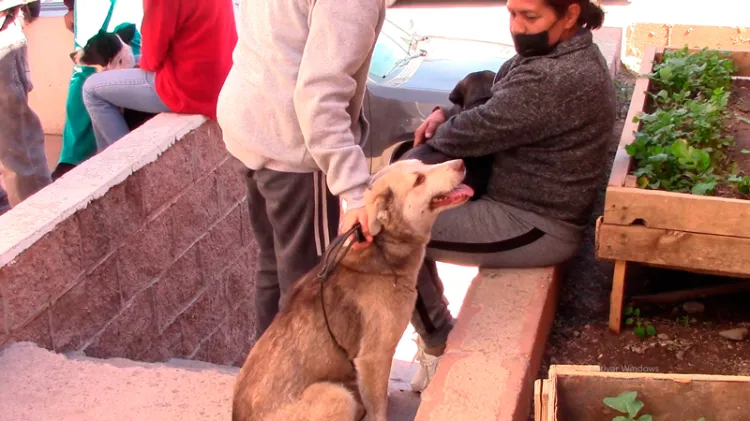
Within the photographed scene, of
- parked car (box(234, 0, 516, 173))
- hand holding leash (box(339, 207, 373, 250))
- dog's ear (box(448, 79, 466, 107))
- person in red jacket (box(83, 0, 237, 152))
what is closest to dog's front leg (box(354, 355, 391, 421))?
hand holding leash (box(339, 207, 373, 250))

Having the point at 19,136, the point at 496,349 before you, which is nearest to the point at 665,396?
the point at 496,349

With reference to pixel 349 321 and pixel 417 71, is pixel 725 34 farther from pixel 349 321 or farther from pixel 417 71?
pixel 349 321

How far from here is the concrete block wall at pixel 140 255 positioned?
4.07 m

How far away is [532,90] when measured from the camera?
333 cm

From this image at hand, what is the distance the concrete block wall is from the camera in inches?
160

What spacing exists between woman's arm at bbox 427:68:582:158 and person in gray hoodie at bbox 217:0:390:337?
0.45 metres

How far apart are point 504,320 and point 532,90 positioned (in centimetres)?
94

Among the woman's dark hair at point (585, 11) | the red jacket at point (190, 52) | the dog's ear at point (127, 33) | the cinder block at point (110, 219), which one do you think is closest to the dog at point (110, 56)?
the dog's ear at point (127, 33)

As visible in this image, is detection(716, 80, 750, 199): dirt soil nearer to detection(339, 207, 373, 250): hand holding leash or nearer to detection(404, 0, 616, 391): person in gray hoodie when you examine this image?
detection(404, 0, 616, 391): person in gray hoodie

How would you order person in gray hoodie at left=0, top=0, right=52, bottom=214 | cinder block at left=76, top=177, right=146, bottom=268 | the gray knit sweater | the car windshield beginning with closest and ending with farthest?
1. the gray knit sweater
2. cinder block at left=76, top=177, right=146, bottom=268
3. person in gray hoodie at left=0, top=0, right=52, bottom=214
4. the car windshield

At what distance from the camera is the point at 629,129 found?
4086 mm

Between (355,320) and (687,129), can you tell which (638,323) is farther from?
(355,320)

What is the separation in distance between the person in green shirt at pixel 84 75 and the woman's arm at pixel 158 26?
4.26 feet

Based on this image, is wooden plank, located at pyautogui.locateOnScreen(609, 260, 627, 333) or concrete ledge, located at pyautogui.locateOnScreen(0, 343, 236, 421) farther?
concrete ledge, located at pyautogui.locateOnScreen(0, 343, 236, 421)
